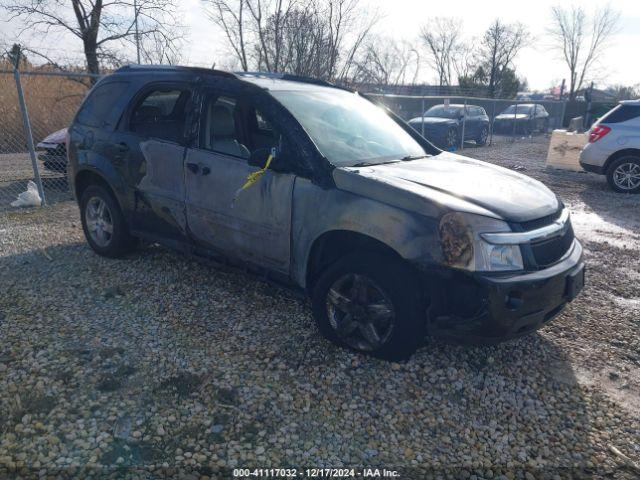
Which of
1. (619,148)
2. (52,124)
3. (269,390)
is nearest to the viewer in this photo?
(269,390)

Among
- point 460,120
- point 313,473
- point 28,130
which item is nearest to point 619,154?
point 460,120

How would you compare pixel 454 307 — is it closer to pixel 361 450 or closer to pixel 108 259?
pixel 361 450

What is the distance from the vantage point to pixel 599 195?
30.0 ft

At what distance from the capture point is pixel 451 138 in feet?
51.3

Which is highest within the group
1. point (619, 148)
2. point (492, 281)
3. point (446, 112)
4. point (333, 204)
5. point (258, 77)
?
point (258, 77)

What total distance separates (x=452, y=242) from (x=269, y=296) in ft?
6.55

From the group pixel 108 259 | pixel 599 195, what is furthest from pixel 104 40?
pixel 599 195

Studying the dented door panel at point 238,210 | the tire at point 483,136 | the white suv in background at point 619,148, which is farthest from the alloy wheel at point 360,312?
the tire at point 483,136

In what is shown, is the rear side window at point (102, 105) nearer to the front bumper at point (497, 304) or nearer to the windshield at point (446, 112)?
the front bumper at point (497, 304)

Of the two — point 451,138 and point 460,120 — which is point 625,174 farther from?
point 460,120

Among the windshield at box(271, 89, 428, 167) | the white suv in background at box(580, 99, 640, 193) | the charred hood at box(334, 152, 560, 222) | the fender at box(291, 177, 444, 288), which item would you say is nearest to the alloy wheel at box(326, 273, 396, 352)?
the fender at box(291, 177, 444, 288)

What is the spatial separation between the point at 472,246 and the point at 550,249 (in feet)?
2.17

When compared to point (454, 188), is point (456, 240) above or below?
below

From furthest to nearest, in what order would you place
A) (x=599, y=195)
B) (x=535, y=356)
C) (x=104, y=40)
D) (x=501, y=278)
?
(x=104, y=40)
(x=599, y=195)
(x=535, y=356)
(x=501, y=278)
